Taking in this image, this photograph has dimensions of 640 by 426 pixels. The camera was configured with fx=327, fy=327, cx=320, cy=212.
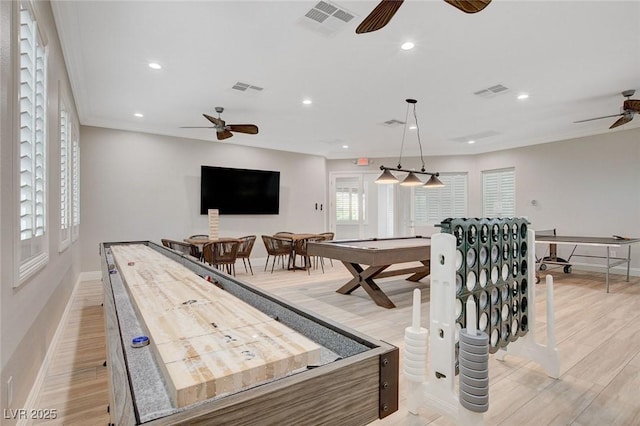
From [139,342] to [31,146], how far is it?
180cm

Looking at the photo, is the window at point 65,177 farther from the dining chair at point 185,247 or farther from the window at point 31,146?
the dining chair at point 185,247

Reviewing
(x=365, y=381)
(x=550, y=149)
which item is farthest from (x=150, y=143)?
(x=550, y=149)

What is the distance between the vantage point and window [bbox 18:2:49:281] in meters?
1.90

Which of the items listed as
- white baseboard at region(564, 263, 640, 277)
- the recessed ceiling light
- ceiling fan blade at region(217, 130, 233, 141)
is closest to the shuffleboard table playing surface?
the recessed ceiling light

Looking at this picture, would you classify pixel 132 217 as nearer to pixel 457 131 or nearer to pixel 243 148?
pixel 243 148

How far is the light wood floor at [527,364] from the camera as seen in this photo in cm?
200

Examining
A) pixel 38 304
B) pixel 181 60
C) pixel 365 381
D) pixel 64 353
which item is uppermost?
pixel 181 60

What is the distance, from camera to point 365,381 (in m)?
0.79

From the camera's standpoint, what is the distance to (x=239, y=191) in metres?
7.48

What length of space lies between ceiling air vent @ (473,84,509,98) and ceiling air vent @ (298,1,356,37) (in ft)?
8.58

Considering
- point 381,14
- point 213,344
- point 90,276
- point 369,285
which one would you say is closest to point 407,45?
point 381,14

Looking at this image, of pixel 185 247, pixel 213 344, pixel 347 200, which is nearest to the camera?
pixel 213 344

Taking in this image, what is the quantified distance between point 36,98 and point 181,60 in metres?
1.84

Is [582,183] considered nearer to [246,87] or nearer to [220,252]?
[246,87]
